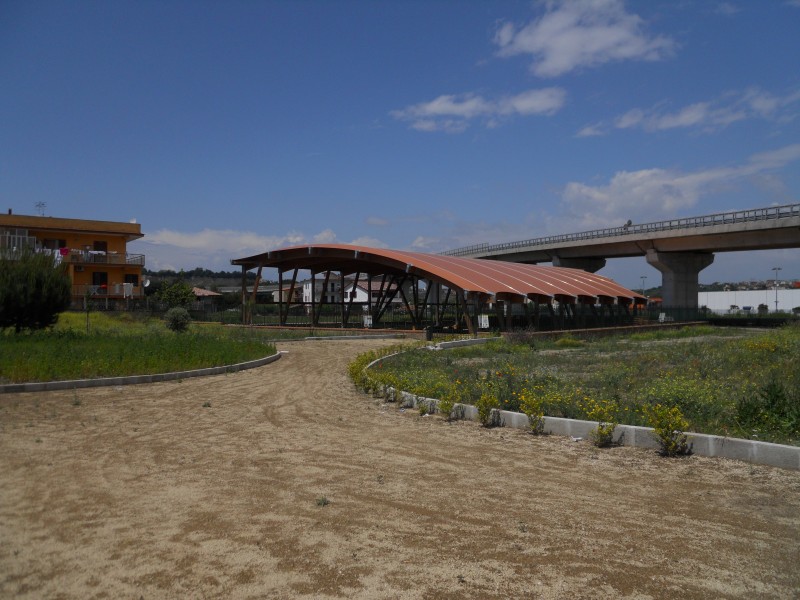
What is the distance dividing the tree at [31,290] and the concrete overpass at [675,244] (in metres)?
41.3

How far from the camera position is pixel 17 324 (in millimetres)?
21203

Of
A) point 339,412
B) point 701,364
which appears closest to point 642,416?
point 339,412

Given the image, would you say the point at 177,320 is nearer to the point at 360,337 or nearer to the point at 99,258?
the point at 360,337

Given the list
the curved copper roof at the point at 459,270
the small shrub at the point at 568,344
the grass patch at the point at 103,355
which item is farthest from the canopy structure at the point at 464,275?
the grass patch at the point at 103,355

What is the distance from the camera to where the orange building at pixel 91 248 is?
1692 inches

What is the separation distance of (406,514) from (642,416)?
4.79 meters

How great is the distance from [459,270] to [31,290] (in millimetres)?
20426

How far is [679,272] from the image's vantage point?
2089 inches

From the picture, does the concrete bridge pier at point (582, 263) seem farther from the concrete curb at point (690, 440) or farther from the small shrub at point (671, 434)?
the small shrub at point (671, 434)

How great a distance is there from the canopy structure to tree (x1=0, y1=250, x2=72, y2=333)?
15.8 meters

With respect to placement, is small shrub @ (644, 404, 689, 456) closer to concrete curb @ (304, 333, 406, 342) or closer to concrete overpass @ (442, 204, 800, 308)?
concrete curb @ (304, 333, 406, 342)

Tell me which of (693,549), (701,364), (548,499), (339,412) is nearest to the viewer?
(693,549)

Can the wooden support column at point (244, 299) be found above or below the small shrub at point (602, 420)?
above

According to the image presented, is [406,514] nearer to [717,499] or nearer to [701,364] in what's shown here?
[717,499]
